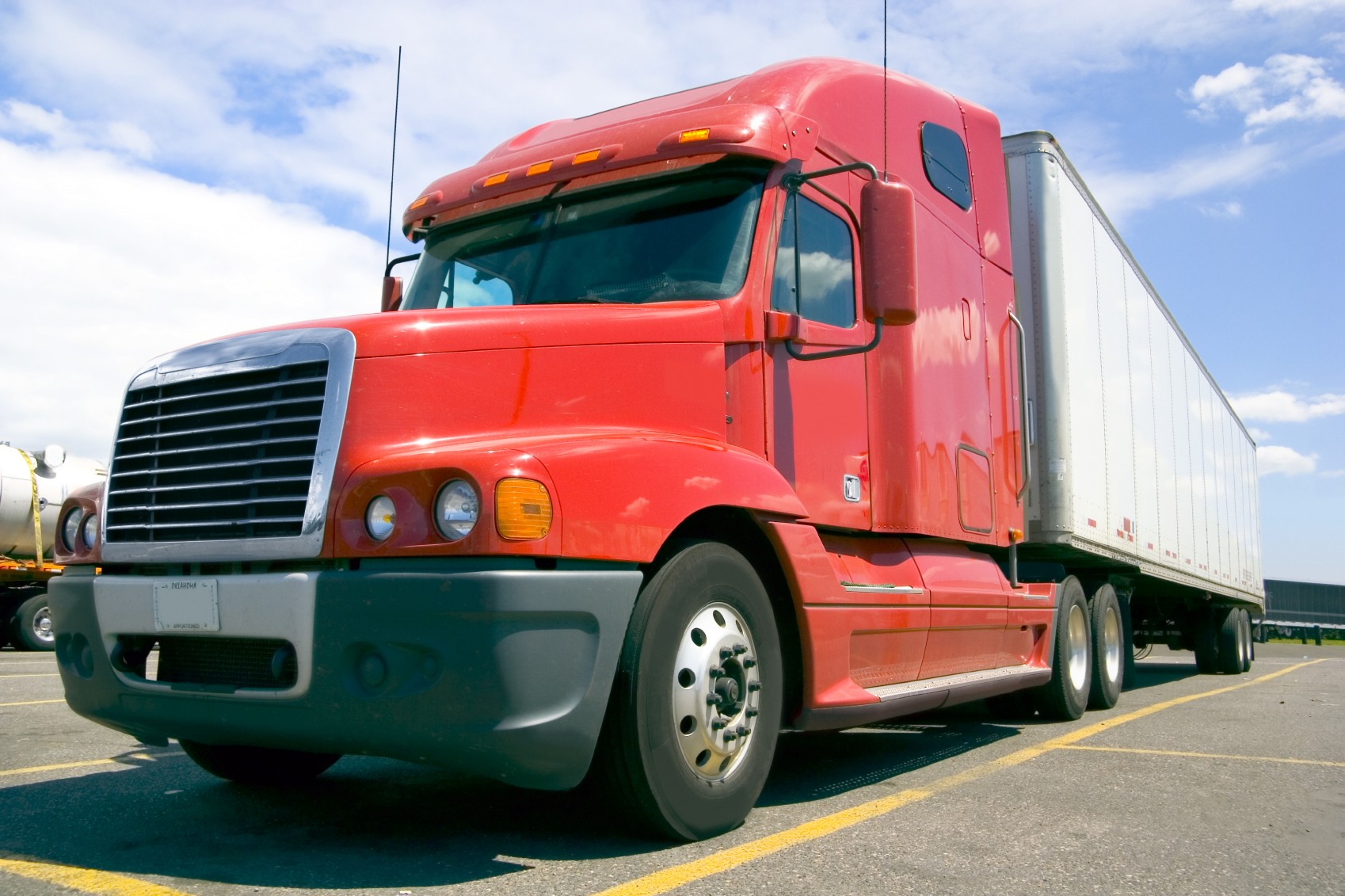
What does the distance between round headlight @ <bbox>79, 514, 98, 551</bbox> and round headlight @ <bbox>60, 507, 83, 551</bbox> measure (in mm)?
53

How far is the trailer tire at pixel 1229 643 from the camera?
15.6m

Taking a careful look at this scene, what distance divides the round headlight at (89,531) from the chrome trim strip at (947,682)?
125 inches

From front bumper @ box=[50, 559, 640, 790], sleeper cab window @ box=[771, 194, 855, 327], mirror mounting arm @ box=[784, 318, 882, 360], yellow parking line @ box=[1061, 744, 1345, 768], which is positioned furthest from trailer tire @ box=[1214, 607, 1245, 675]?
front bumper @ box=[50, 559, 640, 790]

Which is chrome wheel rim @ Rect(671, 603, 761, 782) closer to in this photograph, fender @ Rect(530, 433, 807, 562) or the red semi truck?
the red semi truck

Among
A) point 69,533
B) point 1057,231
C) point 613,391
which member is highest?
point 1057,231

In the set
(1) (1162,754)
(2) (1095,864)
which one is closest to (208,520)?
(2) (1095,864)

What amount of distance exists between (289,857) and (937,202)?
491cm

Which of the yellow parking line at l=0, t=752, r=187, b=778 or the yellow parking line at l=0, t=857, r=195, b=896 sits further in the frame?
the yellow parking line at l=0, t=752, r=187, b=778

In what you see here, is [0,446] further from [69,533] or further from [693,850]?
[693,850]

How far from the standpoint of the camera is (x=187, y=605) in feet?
12.1

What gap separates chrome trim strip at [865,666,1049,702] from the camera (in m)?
5.10

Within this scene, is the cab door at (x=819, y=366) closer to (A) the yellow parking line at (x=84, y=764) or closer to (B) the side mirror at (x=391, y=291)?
(B) the side mirror at (x=391, y=291)

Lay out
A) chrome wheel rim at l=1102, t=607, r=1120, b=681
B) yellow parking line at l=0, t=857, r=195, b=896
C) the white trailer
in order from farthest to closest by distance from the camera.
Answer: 1. chrome wheel rim at l=1102, t=607, r=1120, b=681
2. the white trailer
3. yellow parking line at l=0, t=857, r=195, b=896

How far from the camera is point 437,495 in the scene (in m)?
3.38
